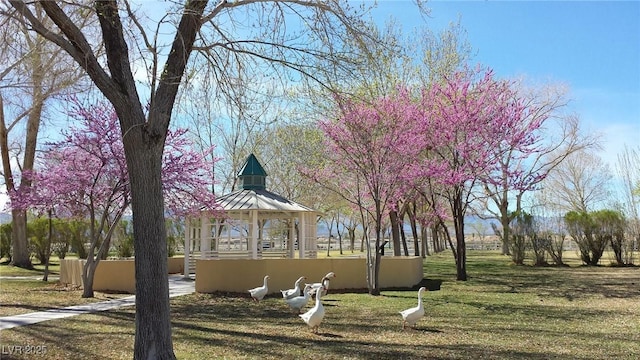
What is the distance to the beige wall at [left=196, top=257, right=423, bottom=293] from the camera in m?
14.2

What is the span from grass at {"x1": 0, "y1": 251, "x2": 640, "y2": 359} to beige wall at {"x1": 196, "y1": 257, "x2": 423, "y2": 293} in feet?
2.57

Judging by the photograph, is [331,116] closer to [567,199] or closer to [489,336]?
[489,336]

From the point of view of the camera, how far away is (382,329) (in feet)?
26.9

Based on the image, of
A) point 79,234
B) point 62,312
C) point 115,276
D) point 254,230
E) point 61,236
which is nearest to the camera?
point 62,312

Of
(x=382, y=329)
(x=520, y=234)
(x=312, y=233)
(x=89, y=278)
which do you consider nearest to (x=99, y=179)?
(x=89, y=278)

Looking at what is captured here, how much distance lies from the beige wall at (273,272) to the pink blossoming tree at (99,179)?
85.5 inches

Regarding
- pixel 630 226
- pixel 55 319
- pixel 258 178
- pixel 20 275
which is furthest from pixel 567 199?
pixel 55 319

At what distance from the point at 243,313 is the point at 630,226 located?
19.7 m

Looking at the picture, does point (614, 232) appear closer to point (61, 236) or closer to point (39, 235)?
point (61, 236)

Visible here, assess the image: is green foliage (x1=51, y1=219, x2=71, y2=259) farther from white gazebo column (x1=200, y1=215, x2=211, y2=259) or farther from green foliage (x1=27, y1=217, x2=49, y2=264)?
white gazebo column (x1=200, y1=215, x2=211, y2=259)

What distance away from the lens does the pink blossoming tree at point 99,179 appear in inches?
515

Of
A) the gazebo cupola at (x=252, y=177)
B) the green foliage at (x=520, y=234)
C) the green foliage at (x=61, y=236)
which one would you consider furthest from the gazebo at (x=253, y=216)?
the green foliage at (x=520, y=234)

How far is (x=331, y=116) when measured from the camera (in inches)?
597

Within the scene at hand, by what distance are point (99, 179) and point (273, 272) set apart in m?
5.21
